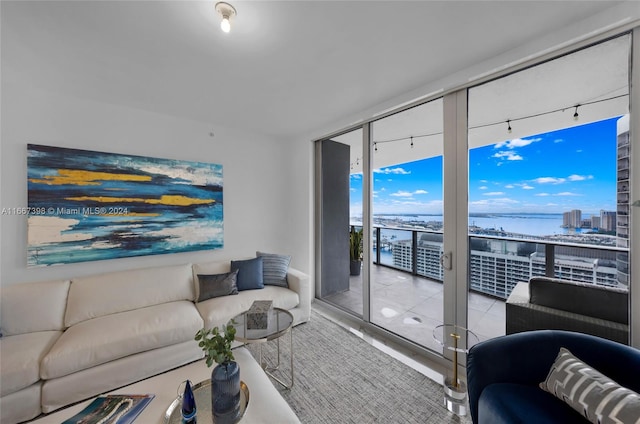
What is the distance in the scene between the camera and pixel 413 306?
318 centimetres

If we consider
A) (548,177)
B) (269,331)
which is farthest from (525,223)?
(269,331)

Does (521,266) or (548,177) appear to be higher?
(548,177)

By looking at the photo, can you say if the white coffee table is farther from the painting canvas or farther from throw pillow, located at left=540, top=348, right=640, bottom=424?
the painting canvas

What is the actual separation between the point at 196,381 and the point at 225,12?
2.34 metres

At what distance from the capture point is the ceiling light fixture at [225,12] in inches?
53.2

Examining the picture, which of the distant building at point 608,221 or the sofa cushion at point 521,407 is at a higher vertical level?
the distant building at point 608,221

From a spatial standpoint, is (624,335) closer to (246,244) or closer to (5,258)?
(246,244)

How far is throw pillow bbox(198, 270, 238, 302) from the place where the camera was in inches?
104

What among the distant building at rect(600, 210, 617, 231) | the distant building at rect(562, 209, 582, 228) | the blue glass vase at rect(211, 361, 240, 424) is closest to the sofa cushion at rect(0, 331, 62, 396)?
the blue glass vase at rect(211, 361, 240, 424)

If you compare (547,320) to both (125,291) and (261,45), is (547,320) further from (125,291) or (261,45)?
(125,291)

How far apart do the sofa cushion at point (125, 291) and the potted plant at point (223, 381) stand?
1.60 metres

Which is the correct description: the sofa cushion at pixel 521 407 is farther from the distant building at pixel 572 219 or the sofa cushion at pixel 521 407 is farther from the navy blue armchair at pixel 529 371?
the distant building at pixel 572 219

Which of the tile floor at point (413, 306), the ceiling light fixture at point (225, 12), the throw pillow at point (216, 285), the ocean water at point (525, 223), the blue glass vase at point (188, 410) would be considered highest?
the ceiling light fixture at point (225, 12)

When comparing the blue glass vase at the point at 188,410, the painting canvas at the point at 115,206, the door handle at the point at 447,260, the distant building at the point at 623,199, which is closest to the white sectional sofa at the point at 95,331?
the painting canvas at the point at 115,206
